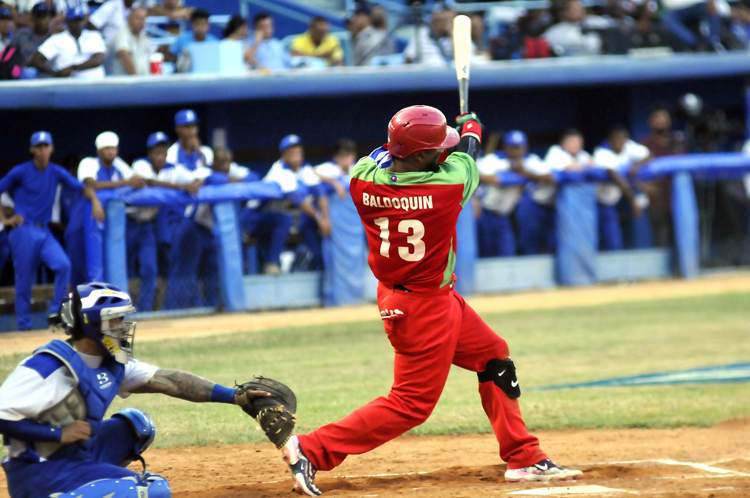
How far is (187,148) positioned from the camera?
37.1 ft

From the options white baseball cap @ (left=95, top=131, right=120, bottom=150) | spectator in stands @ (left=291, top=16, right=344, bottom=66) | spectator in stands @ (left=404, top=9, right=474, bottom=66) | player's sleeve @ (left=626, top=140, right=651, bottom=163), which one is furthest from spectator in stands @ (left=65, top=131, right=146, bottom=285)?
player's sleeve @ (left=626, top=140, right=651, bottom=163)

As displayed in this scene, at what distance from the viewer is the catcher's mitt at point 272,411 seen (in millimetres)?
4449

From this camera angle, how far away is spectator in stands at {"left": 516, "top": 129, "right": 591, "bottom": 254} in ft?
42.7

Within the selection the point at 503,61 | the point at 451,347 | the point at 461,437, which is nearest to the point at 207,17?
the point at 503,61

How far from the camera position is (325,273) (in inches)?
467

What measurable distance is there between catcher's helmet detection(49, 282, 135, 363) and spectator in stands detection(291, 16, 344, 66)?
34.6 feet

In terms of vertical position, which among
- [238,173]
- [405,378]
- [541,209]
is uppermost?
[405,378]

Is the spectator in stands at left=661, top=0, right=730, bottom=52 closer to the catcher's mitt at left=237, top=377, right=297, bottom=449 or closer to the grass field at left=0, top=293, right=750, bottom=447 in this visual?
the grass field at left=0, top=293, right=750, bottom=447

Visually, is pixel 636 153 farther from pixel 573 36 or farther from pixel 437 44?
pixel 437 44

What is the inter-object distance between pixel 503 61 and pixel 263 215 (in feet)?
17.0

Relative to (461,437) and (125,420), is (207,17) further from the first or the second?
(125,420)

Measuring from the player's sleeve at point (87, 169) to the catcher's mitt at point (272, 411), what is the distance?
6.33 m

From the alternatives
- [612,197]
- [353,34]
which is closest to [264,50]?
[353,34]

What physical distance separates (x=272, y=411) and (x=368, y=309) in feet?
23.9
